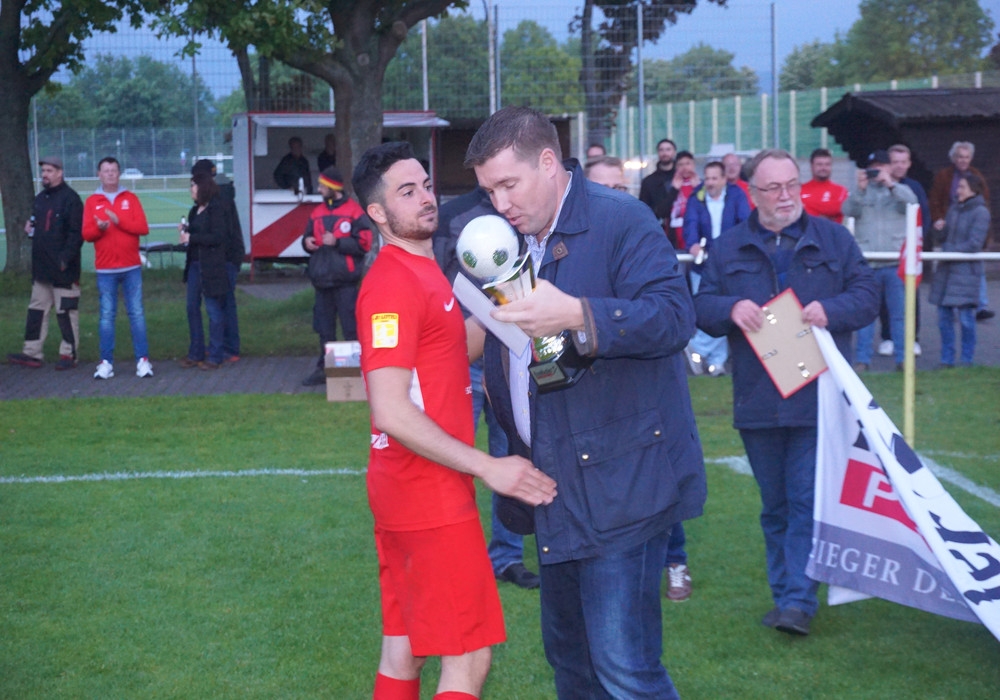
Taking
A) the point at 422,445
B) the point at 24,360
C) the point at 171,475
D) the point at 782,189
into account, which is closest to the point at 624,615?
the point at 422,445

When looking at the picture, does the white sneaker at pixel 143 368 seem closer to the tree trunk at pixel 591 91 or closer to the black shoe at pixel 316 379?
the black shoe at pixel 316 379

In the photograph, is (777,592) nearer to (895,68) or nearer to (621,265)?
(621,265)

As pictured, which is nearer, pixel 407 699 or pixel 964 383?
Result: pixel 407 699

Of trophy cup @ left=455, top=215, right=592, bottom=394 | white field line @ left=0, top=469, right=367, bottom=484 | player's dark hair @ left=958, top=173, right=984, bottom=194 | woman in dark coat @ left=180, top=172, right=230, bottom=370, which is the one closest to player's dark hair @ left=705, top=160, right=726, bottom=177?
player's dark hair @ left=958, top=173, right=984, bottom=194

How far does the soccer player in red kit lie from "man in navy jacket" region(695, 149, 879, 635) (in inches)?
68.9

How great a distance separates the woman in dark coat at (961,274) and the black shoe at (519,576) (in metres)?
7.04

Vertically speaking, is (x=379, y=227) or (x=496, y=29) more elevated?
(x=496, y=29)

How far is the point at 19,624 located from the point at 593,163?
12.4 feet

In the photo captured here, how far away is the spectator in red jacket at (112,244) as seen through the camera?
1129 centimetres

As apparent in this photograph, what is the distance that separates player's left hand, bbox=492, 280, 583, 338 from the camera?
2.78 meters

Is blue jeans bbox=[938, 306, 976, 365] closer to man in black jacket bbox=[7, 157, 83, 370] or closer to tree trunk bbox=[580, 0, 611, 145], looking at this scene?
tree trunk bbox=[580, 0, 611, 145]

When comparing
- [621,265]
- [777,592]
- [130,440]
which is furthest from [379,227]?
[130,440]

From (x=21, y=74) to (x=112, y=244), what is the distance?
898 centimetres

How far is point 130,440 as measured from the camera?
29.2ft
